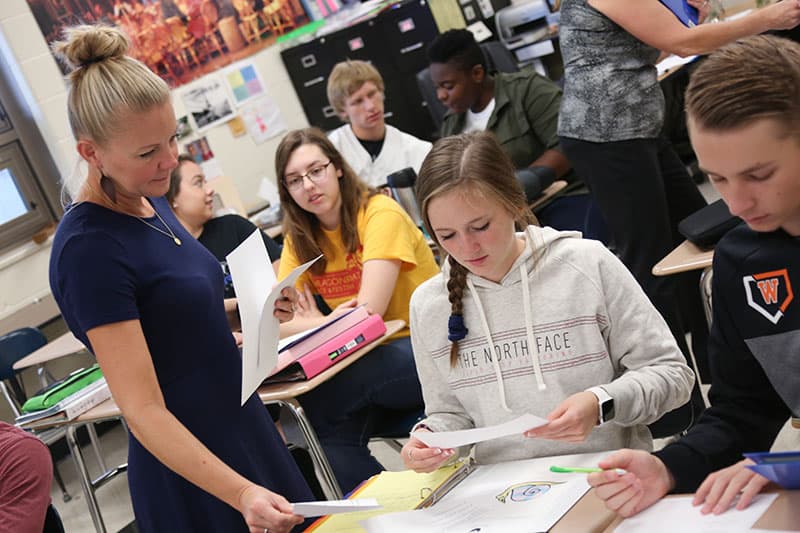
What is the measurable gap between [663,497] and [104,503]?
144 inches

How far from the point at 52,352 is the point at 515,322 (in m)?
3.08

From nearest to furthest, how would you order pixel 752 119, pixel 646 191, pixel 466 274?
pixel 752 119
pixel 466 274
pixel 646 191

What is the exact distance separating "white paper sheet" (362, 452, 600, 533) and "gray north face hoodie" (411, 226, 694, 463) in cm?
18

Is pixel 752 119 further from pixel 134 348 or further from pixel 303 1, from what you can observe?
pixel 303 1

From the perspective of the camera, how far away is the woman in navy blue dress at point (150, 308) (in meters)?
1.49

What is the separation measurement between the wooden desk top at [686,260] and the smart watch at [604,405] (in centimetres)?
83

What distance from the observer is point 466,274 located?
5.32 feet

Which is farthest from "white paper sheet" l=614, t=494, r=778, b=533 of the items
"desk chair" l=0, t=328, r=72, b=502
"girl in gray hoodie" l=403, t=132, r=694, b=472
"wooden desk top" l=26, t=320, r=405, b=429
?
"desk chair" l=0, t=328, r=72, b=502

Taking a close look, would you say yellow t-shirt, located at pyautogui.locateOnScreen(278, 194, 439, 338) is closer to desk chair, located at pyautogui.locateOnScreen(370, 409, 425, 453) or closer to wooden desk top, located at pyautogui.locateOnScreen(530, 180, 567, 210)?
desk chair, located at pyautogui.locateOnScreen(370, 409, 425, 453)

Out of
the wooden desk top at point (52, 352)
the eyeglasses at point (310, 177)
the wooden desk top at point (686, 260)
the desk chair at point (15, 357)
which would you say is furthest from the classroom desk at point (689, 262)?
the desk chair at point (15, 357)

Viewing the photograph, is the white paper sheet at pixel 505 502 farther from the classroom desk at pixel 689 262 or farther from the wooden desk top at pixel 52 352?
the wooden desk top at pixel 52 352

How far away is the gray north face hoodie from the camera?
1.49m

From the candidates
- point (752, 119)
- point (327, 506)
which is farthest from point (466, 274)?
point (752, 119)

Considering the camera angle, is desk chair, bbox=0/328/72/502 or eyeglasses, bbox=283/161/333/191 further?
desk chair, bbox=0/328/72/502
